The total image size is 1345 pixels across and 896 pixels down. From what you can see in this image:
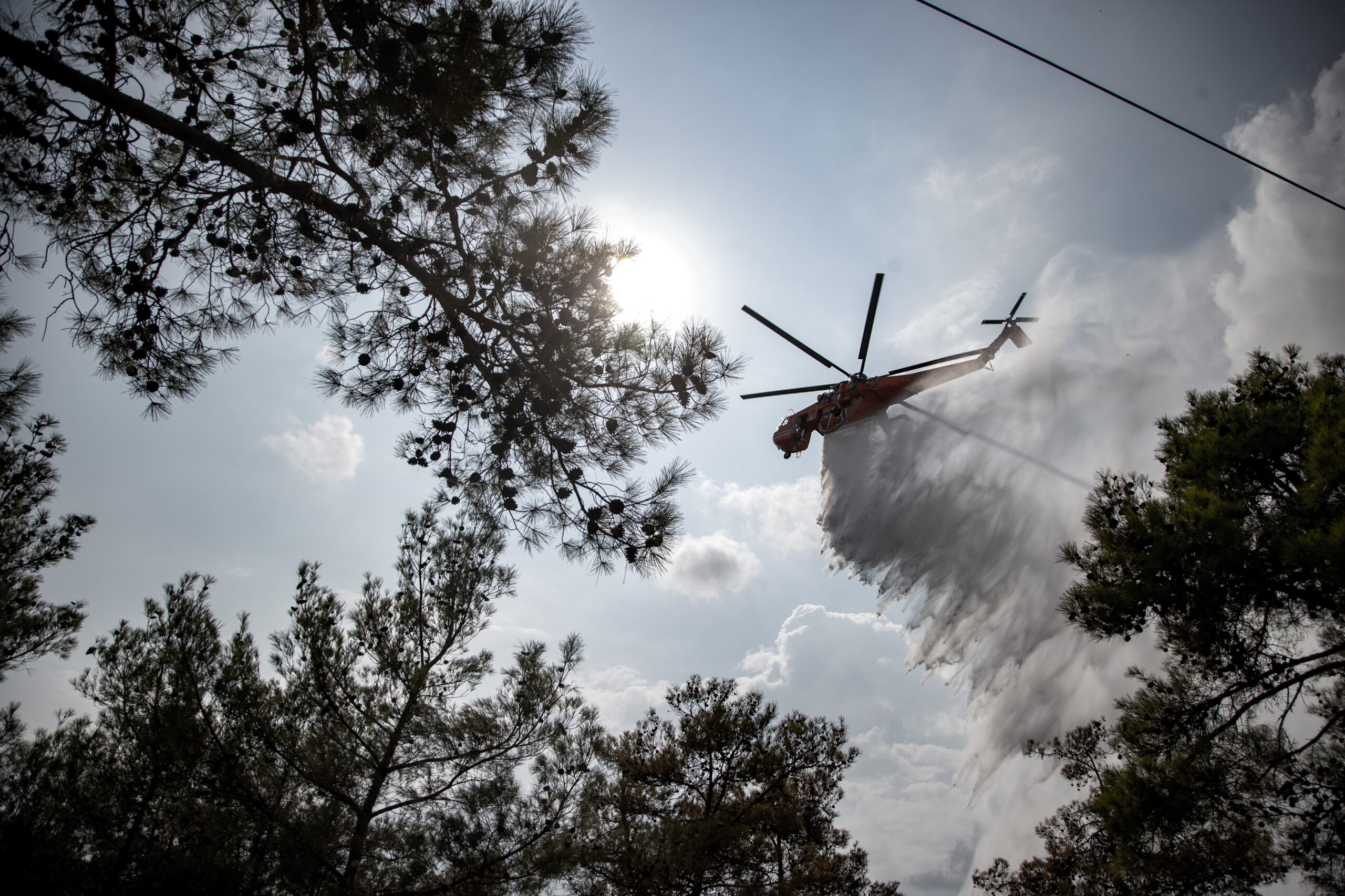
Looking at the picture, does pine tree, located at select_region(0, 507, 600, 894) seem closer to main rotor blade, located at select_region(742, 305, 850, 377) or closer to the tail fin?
main rotor blade, located at select_region(742, 305, 850, 377)

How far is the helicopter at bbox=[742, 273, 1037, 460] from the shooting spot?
1067 centimetres

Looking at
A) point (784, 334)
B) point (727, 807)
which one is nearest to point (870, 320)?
point (784, 334)

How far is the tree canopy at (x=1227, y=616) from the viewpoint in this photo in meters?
4.18

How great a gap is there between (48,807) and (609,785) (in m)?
6.52

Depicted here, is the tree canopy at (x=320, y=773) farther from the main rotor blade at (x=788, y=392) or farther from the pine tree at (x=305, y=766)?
the main rotor blade at (x=788, y=392)

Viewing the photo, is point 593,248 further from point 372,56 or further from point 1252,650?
point 1252,650

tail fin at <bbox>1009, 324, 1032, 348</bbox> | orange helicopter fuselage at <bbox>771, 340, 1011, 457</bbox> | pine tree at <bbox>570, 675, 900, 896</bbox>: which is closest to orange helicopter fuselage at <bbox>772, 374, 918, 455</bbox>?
orange helicopter fuselage at <bbox>771, 340, 1011, 457</bbox>

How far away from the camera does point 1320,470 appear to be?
3.87m

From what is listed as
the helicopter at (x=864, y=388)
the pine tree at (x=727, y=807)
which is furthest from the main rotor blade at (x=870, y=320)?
the pine tree at (x=727, y=807)

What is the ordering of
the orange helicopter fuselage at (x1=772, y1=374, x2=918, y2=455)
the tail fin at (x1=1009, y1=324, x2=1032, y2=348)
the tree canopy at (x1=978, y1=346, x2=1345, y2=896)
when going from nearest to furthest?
the tree canopy at (x1=978, y1=346, x2=1345, y2=896) < the tail fin at (x1=1009, y1=324, x2=1032, y2=348) < the orange helicopter fuselage at (x1=772, y1=374, x2=918, y2=455)

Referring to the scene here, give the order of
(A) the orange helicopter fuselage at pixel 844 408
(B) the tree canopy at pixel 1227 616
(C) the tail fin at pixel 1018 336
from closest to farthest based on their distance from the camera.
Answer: (B) the tree canopy at pixel 1227 616, (C) the tail fin at pixel 1018 336, (A) the orange helicopter fuselage at pixel 844 408

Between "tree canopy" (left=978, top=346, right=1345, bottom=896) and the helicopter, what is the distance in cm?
532

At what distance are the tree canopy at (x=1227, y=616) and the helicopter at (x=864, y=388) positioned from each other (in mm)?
5318

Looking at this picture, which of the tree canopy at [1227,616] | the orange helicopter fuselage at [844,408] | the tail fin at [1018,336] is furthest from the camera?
the orange helicopter fuselage at [844,408]
